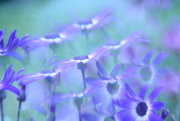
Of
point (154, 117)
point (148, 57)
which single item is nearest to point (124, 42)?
point (148, 57)

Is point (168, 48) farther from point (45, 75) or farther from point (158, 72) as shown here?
point (45, 75)

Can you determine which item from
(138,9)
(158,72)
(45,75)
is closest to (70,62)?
(45,75)

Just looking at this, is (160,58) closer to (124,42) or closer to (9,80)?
(124,42)

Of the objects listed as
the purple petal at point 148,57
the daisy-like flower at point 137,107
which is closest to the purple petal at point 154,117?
the daisy-like flower at point 137,107

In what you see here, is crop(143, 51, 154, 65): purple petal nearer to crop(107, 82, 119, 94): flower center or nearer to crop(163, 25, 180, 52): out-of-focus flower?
crop(107, 82, 119, 94): flower center

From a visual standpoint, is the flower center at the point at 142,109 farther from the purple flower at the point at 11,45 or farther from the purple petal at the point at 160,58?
the purple flower at the point at 11,45
